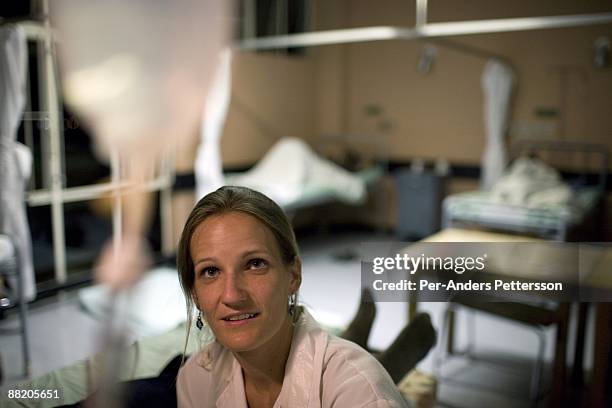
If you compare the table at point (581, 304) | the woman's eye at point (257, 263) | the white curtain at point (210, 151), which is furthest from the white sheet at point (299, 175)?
the woman's eye at point (257, 263)

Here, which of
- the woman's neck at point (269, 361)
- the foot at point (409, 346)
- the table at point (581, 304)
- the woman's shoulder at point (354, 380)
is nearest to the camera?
the woman's shoulder at point (354, 380)

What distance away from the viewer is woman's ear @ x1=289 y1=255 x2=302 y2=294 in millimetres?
1061

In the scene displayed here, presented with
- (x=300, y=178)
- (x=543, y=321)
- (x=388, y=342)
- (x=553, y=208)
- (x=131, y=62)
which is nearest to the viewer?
(x=131, y=62)

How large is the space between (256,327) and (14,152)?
212 centimetres

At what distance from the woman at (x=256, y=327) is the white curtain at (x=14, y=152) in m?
1.74

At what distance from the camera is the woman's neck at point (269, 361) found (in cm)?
101

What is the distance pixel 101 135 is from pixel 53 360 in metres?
2.56

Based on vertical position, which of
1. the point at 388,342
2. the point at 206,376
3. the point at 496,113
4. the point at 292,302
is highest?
the point at 496,113

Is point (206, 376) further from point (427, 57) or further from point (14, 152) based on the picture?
point (427, 57)

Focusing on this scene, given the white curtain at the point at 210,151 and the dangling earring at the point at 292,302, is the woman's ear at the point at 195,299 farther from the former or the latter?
the white curtain at the point at 210,151

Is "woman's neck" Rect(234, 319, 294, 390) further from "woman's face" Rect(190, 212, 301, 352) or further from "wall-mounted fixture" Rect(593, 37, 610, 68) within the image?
"wall-mounted fixture" Rect(593, 37, 610, 68)

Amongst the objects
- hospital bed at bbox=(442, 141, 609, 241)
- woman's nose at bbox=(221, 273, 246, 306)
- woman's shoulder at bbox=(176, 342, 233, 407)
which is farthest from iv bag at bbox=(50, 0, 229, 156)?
hospital bed at bbox=(442, 141, 609, 241)

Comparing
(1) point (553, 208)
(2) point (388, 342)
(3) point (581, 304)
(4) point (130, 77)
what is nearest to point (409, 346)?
(4) point (130, 77)

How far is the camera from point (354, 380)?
2.96ft
